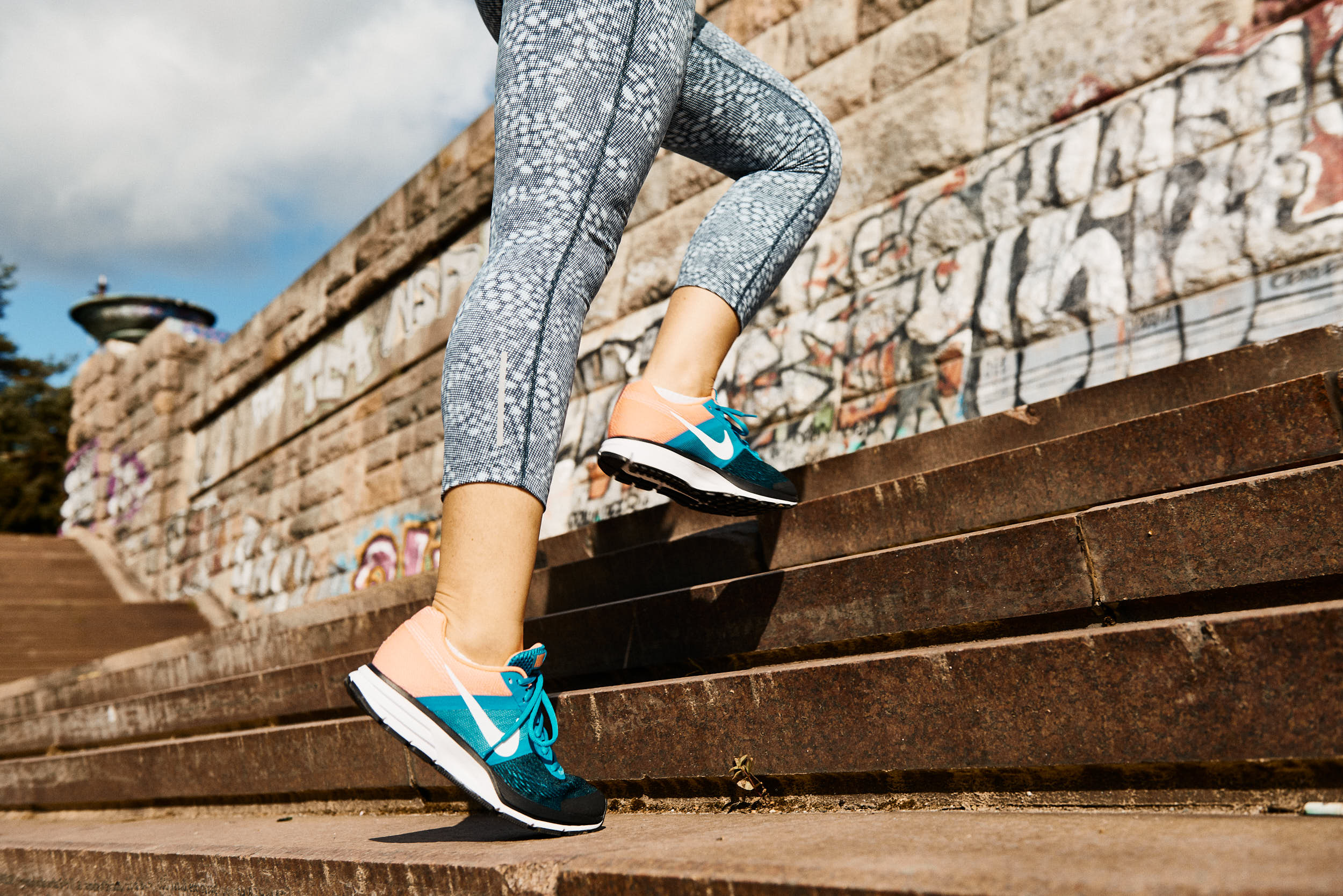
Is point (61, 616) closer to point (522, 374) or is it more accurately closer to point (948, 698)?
point (522, 374)

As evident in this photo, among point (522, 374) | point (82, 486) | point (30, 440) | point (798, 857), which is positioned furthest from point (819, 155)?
point (30, 440)

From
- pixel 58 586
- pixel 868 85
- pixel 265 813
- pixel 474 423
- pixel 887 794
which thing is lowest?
pixel 265 813

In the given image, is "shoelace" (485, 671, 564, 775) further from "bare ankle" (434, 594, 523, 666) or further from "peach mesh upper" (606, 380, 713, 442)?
"peach mesh upper" (606, 380, 713, 442)

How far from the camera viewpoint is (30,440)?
24.8 meters

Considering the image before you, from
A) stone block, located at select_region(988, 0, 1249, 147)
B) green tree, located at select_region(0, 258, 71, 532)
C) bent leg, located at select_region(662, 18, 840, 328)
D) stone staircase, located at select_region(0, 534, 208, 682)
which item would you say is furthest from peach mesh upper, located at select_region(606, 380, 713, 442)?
green tree, located at select_region(0, 258, 71, 532)

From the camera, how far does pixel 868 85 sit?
4906 millimetres

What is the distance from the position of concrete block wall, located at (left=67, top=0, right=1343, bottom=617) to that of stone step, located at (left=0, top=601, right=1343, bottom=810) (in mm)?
1291

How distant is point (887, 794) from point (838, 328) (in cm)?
361

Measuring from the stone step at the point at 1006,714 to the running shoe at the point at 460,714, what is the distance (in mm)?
389

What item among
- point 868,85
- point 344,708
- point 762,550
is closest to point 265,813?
point 344,708

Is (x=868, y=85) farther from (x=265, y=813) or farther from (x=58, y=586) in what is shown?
(x=58, y=586)

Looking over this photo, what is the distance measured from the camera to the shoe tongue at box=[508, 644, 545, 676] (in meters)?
1.30

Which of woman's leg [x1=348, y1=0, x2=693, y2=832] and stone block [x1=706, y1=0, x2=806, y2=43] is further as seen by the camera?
stone block [x1=706, y1=0, x2=806, y2=43]

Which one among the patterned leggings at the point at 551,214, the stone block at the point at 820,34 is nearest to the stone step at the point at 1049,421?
the patterned leggings at the point at 551,214
